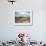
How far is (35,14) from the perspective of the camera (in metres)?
4.54

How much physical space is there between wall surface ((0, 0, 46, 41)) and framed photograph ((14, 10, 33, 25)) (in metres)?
0.11

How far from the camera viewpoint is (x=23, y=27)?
457 centimetres

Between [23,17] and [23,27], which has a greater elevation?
[23,17]

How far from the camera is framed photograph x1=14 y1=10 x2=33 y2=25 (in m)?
4.54

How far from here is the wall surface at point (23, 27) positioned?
4.53 m

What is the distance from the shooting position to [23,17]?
4.56 metres

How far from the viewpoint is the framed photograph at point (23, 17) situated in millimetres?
4535

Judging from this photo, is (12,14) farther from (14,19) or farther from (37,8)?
(37,8)

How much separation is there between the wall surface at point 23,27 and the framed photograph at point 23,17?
11 cm

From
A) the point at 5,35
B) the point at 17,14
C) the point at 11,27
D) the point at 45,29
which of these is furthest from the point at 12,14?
the point at 45,29

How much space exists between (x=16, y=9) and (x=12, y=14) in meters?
0.22

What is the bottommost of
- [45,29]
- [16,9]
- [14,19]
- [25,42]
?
[25,42]

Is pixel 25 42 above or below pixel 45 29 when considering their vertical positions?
below

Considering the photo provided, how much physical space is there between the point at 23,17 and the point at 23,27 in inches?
13.7
